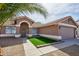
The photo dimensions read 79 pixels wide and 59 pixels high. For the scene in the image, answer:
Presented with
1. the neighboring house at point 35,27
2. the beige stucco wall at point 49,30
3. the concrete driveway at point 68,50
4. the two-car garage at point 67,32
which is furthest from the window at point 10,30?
the two-car garage at point 67,32

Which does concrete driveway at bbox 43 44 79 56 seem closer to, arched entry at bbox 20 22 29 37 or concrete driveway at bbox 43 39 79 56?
concrete driveway at bbox 43 39 79 56

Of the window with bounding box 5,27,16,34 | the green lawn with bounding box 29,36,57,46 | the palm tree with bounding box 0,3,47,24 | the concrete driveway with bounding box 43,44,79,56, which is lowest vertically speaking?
the concrete driveway with bounding box 43,44,79,56

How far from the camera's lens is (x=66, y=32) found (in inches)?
185

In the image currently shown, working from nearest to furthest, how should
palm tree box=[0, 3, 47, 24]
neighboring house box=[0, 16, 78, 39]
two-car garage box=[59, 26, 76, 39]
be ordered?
palm tree box=[0, 3, 47, 24] < neighboring house box=[0, 16, 78, 39] < two-car garage box=[59, 26, 76, 39]

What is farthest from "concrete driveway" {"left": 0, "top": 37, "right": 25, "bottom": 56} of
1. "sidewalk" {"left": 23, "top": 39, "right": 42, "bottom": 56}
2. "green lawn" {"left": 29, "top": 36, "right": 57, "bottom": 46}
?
"green lawn" {"left": 29, "top": 36, "right": 57, "bottom": 46}

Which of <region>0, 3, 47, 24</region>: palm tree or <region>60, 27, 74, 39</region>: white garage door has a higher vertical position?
<region>0, 3, 47, 24</region>: palm tree

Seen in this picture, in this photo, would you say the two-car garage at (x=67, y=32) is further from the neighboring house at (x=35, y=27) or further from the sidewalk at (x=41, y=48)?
the sidewalk at (x=41, y=48)

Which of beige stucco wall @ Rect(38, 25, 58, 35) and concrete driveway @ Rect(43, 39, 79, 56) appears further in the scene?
beige stucco wall @ Rect(38, 25, 58, 35)

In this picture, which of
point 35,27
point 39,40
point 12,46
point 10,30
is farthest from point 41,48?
point 10,30

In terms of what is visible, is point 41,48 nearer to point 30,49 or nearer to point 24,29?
point 30,49

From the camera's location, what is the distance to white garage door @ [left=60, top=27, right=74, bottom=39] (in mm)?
4550

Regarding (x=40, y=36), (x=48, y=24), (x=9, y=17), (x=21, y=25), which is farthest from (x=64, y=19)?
(x=9, y=17)

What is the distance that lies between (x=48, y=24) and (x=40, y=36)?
48cm

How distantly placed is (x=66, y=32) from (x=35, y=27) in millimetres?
1077
